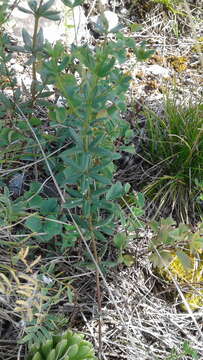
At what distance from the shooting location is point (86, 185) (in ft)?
4.65

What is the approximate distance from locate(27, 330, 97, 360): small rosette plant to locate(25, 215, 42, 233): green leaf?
331 mm

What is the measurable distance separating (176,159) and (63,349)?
997 millimetres

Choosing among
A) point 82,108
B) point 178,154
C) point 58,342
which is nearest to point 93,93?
point 82,108

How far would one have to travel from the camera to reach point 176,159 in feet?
7.02

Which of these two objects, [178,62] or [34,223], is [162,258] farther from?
[178,62]

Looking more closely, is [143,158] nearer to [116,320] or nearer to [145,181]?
[145,181]

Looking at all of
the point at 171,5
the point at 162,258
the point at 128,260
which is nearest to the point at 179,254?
the point at 162,258

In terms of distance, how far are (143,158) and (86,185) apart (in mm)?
716

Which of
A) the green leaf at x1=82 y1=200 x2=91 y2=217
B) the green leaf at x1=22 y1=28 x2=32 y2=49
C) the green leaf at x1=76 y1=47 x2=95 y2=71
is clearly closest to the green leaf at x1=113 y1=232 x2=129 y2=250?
the green leaf at x1=82 y1=200 x2=91 y2=217

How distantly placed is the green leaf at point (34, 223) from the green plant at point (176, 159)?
2.11 feet

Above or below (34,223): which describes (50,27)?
above

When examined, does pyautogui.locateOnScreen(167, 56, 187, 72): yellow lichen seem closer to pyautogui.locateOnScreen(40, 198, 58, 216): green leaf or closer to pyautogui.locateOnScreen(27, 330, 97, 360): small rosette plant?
pyautogui.locateOnScreen(40, 198, 58, 216): green leaf

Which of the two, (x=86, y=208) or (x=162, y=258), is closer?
(x=86, y=208)

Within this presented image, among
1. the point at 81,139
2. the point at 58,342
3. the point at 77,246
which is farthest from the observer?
the point at 77,246
